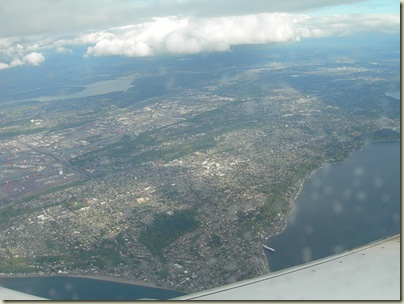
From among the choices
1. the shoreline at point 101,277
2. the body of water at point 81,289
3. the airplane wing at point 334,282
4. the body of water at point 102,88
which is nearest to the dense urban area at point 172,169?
the shoreline at point 101,277

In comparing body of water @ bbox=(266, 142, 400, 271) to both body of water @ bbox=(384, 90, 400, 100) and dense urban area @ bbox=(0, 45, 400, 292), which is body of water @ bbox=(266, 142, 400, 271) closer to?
dense urban area @ bbox=(0, 45, 400, 292)

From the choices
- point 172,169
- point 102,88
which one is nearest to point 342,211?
point 172,169

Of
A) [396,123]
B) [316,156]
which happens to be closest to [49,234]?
[316,156]

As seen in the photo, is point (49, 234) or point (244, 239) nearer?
point (244, 239)

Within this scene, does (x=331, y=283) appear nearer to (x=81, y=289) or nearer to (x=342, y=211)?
(x=81, y=289)

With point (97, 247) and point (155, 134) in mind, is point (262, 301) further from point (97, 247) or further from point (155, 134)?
point (155, 134)


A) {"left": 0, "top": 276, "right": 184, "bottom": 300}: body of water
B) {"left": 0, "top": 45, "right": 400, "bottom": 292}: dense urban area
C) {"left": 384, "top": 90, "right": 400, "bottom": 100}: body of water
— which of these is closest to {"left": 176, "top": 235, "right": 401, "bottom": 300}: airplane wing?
{"left": 0, "top": 276, "right": 184, "bottom": 300}: body of water
